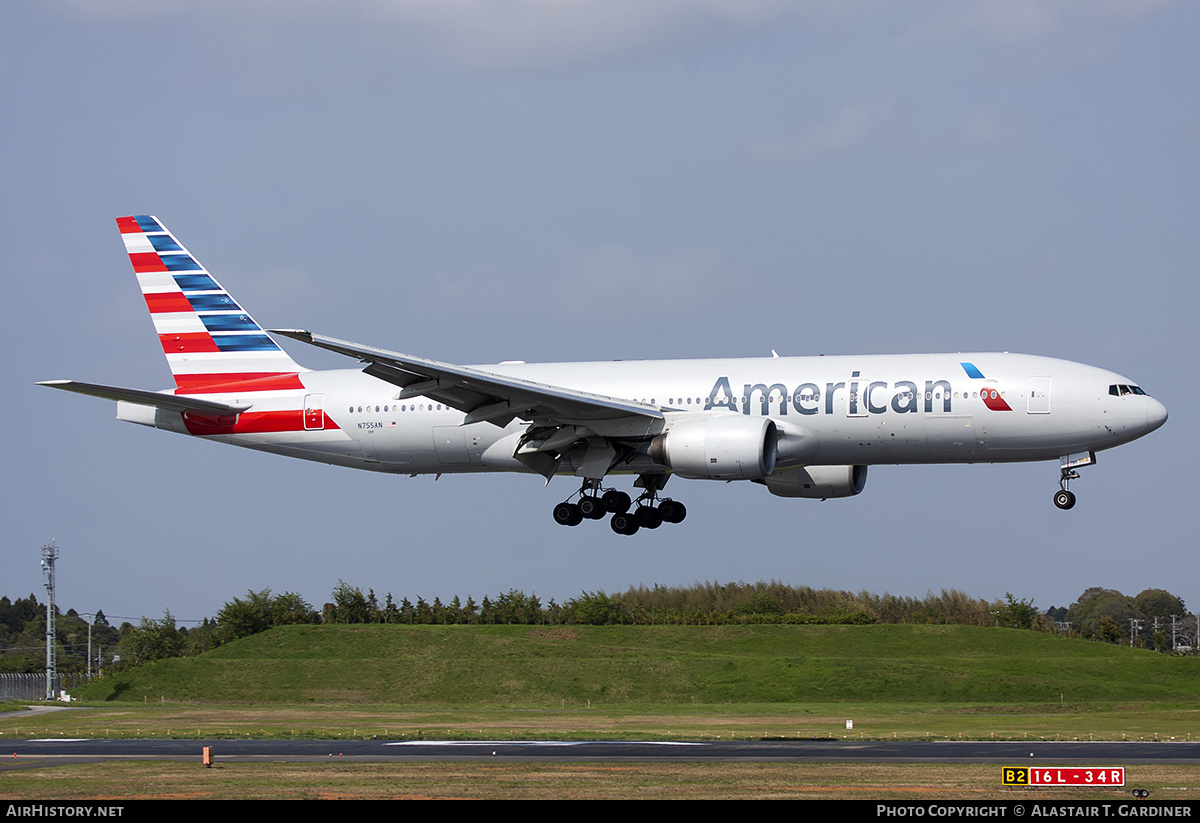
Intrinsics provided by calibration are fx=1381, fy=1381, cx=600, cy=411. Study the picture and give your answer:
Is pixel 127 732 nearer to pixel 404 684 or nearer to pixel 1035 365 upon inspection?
pixel 404 684

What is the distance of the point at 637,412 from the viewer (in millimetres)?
37625

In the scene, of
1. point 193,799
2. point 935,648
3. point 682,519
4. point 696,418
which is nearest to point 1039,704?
point 935,648

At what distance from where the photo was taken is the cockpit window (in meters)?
36.3

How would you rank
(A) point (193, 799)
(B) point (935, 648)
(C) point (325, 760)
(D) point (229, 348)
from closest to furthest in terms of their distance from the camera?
(A) point (193, 799) < (C) point (325, 760) < (D) point (229, 348) < (B) point (935, 648)

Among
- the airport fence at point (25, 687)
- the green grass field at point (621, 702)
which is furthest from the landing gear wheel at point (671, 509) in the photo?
the airport fence at point (25, 687)

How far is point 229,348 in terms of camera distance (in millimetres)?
45562

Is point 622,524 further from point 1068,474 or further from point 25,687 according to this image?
point 25,687

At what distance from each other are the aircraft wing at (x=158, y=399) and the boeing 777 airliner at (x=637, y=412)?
0.06 meters

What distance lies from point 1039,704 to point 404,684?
87.9ft

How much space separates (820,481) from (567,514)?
25.7 ft

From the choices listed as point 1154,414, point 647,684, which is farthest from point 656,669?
point 1154,414

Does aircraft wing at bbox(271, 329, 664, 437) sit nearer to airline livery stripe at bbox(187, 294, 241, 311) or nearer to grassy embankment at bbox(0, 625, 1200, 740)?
grassy embankment at bbox(0, 625, 1200, 740)

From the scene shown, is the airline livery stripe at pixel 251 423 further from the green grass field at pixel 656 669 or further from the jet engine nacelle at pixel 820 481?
the green grass field at pixel 656 669

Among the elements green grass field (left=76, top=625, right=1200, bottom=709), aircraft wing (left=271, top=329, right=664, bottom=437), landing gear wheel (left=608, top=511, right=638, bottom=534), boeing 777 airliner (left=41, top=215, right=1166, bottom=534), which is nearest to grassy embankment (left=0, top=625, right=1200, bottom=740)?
green grass field (left=76, top=625, right=1200, bottom=709)
